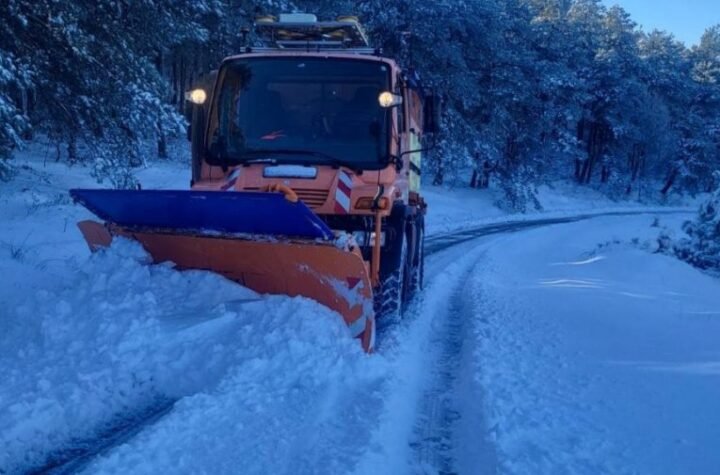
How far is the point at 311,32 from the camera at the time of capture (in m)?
8.05

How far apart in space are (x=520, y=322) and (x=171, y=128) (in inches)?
276

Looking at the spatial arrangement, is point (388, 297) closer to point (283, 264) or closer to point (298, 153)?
point (283, 264)

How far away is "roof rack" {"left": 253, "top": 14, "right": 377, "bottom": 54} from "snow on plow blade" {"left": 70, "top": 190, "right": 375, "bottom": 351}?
2.88 m

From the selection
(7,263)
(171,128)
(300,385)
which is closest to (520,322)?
(300,385)

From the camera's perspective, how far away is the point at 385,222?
6.50 metres

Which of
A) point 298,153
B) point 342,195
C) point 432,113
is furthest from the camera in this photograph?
point 432,113

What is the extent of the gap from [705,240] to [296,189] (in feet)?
42.2

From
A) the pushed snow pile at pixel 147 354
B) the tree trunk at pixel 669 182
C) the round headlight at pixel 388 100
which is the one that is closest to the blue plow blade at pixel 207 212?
the pushed snow pile at pixel 147 354

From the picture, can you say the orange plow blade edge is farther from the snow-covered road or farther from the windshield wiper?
the windshield wiper

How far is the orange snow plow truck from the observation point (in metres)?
5.34

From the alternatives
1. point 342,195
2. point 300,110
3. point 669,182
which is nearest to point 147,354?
point 342,195

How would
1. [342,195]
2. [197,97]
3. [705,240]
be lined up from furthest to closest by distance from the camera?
[705,240] → [197,97] → [342,195]

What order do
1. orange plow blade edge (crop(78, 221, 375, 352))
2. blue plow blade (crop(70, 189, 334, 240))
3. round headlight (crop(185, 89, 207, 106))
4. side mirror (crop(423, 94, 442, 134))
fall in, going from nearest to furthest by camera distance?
blue plow blade (crop(70, 189, 334, 240))
orange plow blade edge (crop(78, 221, 375, 352))
round headlight (crop(185, 89, 207, 106))
side mirror (crop(423, 94, 442, 134))

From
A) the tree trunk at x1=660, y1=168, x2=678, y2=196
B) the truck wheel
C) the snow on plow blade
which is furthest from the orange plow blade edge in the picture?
the tree trunk at x1=660, y1=168, x2=678, y2=196
